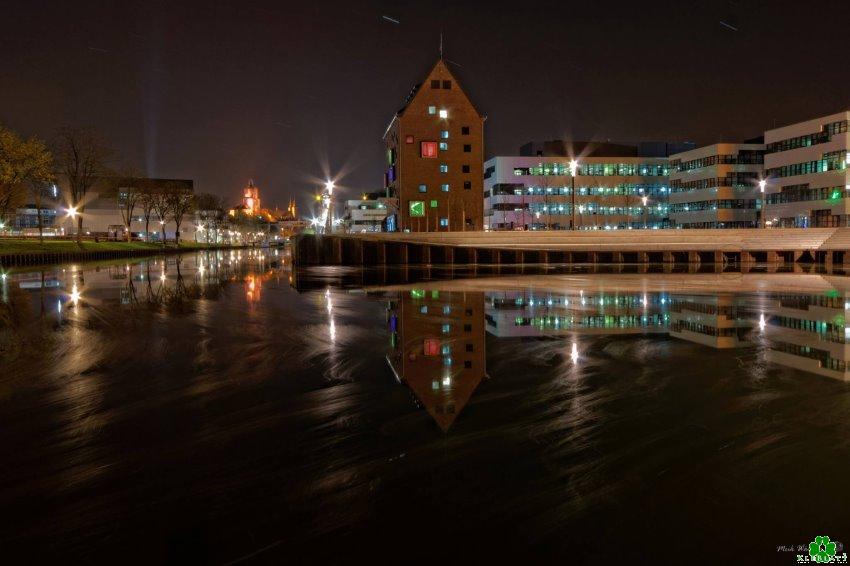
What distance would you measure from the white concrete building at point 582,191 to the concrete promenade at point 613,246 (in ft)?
185

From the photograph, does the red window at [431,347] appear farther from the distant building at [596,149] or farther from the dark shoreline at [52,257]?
the distant building at [596,149]

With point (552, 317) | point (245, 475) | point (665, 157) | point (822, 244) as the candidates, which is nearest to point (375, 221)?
point (665, 157)

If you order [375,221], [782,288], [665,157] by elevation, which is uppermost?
[665,157]

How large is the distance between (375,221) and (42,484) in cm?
17248

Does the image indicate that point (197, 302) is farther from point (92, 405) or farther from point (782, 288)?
point (782, 288)

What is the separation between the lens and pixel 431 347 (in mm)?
13906

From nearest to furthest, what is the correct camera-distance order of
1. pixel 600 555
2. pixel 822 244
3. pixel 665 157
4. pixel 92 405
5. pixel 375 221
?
pixel 600 555, pixel 92 405, pixel 822 244, pixel 665 157, pixel 375 221

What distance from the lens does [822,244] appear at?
255ft

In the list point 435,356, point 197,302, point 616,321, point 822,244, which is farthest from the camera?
point 822,244

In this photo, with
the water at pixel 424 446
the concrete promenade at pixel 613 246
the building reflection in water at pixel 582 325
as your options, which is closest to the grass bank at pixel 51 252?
the concrete promenade at pixel 613 246

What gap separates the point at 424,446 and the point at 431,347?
265 inches

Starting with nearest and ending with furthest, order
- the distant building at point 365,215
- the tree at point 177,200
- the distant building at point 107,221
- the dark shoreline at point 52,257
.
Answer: the dark shoreline at point 52,257 < the tree at point 177,200 < the distant building at point 107,221 < the distant building at point 365,215

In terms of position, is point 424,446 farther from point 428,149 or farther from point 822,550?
point 428,149

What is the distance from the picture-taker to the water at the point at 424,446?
5.18 m
